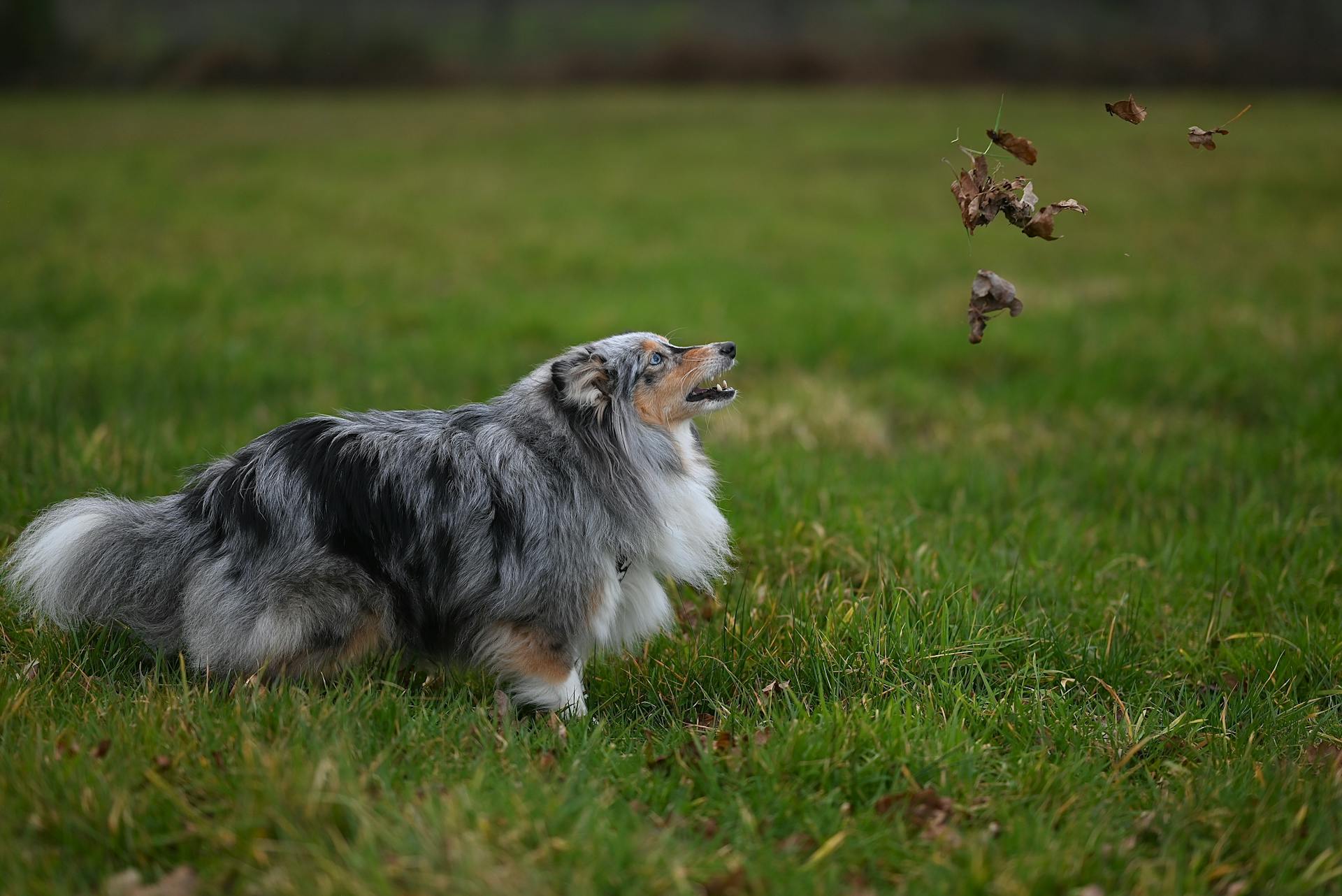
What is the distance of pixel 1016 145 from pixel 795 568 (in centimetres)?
206

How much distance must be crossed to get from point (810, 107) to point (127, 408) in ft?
82.2

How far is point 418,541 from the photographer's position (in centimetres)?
356

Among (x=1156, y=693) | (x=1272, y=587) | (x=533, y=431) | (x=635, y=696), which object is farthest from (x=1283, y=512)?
(x=533, y=431)

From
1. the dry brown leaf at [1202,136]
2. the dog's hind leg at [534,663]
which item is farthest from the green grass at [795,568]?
the dry brown leaf at [1202,136]

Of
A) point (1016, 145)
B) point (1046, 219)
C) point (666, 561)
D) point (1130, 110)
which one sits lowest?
point (666, 561)

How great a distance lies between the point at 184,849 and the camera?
8.87 feet

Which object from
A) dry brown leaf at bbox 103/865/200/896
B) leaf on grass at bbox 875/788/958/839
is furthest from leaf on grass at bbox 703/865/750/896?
dry brown leaf at bbox 103/865/200/896

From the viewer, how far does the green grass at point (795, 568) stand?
108 inches

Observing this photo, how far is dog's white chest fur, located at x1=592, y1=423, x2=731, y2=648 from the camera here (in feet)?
12.3

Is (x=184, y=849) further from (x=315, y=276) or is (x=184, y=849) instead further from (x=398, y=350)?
(x=315, y=276)

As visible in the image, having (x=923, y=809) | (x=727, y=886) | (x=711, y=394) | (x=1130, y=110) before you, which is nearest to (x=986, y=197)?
(x=1130, y=110)

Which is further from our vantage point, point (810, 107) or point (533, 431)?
point (810, 107)

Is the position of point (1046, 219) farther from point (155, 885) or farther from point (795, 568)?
point (155, 885)

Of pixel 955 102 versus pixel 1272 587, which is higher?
pixel 955 102
